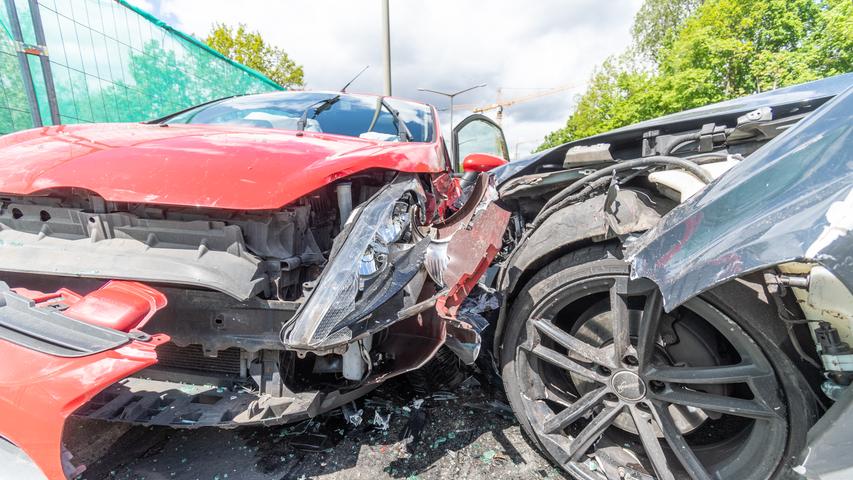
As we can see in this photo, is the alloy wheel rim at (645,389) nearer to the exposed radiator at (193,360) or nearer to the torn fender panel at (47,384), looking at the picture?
the exposed radiator at (193,360)

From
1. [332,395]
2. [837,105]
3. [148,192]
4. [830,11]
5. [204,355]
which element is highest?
[830,11]

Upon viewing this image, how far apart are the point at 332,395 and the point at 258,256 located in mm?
688

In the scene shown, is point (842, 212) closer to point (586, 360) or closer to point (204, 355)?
point (586, 360)

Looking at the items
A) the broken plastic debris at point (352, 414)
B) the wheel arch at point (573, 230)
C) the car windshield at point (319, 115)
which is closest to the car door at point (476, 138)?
the car windshield at point (319, 115)

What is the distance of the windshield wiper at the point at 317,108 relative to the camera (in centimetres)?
240

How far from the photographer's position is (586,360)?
1637mm

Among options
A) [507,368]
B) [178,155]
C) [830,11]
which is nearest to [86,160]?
[178,155]

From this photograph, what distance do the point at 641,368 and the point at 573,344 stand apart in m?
0.26

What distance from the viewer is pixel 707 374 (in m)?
1.30

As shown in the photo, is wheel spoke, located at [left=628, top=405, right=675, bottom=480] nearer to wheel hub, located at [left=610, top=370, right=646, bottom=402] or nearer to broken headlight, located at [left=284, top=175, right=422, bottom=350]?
wheel hub, located at [left=610, top=370, right=646, bottom=402]

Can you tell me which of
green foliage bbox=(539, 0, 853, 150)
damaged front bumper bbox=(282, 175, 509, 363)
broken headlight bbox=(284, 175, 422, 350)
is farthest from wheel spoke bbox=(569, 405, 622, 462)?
green foliage bbox=(539, 0, 853, 150)

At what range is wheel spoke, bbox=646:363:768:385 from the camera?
1.22 metres

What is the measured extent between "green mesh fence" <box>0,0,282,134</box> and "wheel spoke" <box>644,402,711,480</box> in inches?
216

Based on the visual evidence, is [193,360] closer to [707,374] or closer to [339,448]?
[339,448]
